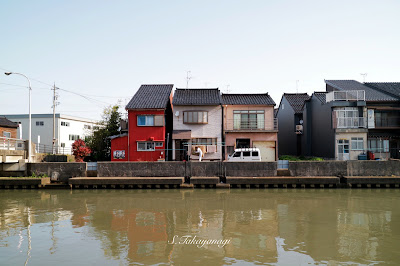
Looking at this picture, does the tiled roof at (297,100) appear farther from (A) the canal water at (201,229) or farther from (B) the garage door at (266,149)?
(A) the canal water at (201,229)

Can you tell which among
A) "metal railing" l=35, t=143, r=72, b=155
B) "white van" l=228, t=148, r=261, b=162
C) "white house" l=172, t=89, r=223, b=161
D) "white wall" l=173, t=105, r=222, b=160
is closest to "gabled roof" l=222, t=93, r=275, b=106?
"white house" l=172, t=89, r=223, b=161

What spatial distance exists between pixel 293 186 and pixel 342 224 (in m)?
10.2

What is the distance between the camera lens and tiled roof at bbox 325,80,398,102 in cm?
3396

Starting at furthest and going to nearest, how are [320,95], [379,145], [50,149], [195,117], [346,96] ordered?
1. [50,149]
2. [320,95]
3. [379,145]
4. [346,96]
5. [195,117]

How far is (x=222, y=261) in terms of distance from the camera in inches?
377

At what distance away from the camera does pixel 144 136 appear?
32.4 m

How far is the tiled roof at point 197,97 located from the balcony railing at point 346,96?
11.5 metres

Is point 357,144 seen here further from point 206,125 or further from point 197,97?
point 197,97

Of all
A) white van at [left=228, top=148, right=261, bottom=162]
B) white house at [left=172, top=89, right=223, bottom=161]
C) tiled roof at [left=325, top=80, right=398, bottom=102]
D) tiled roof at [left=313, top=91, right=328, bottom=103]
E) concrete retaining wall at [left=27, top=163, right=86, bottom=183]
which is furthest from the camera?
tiled roof at [left=313, top=91, right=328, bottom=103]

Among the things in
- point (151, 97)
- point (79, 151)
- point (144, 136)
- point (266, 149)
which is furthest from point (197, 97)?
point (79, 151)

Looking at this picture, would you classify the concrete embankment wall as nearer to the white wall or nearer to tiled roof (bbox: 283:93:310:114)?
the white wall

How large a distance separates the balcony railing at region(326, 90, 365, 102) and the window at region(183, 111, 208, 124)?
42.7 ft

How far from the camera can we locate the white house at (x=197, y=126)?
32.6 meters

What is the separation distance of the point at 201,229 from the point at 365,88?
31.6m
